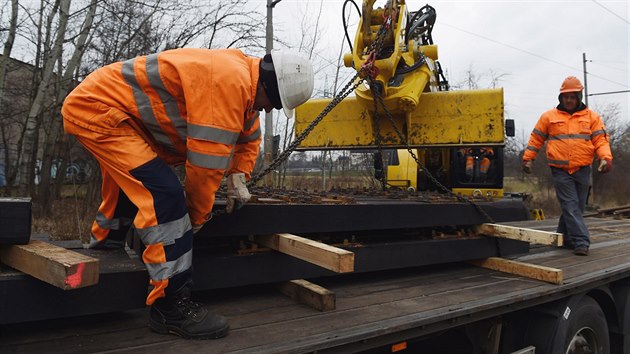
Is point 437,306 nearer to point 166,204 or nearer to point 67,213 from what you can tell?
point 166,204

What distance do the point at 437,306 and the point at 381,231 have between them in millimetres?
840

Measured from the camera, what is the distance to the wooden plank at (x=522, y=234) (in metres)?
3.58

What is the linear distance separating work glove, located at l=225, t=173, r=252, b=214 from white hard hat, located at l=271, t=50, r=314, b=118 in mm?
476

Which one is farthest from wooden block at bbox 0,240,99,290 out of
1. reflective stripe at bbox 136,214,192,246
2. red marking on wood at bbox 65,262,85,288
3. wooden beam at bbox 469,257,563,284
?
wooden beam at bbox 469,257,563,284

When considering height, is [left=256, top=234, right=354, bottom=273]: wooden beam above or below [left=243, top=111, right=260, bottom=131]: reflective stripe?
below

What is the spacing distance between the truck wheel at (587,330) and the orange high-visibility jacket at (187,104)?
2763 mm

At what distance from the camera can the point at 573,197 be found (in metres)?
5.09

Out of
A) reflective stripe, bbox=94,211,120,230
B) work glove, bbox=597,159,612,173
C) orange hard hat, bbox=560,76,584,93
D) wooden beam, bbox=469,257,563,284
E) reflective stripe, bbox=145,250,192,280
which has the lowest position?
wooden beam, bbox=469,257,563,284

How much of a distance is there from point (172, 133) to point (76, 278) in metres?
0.88

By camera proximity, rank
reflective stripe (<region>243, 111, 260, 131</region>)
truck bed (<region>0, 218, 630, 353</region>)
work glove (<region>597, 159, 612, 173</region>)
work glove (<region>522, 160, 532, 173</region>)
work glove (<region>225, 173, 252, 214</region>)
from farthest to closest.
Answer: work glove (<region>522, 160, 532, 173</region>) → work glove (<region>597, 159, 612, 173</region>) → reflective stripe (<region>243, 111, 260, 131</region>) → work glove (<region>225, 173, 252, 214</region>) → truck bed (<region>0, 218, 630, 353</region>)

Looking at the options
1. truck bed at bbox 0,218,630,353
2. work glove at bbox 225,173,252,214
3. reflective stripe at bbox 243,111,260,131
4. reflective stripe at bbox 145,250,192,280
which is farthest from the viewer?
reflective stripe at bbox 243,111,260,131

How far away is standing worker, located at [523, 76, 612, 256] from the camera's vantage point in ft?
16.2

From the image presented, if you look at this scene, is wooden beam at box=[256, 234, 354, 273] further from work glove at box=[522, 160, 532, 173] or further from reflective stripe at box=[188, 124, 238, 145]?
work glove at box=[522, 160, 532, 173]

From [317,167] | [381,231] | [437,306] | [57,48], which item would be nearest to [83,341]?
[437,306]
